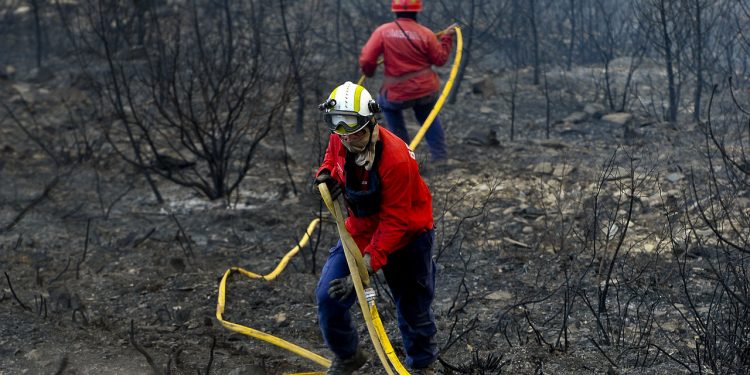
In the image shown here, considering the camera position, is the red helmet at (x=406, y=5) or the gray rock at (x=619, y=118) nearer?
the red helmet at (x=406, y=5)

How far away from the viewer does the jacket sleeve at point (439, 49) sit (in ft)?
27.5

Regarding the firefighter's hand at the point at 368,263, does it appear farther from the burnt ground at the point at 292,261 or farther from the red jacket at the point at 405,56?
the red jacket at the point at 405,56

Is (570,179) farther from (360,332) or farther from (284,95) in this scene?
(360,332)

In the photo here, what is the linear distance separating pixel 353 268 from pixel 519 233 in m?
3.44

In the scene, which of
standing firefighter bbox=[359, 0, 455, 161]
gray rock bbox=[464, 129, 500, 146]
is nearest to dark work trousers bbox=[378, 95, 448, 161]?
standing firefighter bbox=[359, 0, 455, 161]

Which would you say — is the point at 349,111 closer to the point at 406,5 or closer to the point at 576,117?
the point at 406,5

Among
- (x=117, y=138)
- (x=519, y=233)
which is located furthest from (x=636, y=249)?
(x=117, y=138)

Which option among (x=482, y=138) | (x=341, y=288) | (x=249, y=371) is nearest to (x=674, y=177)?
(x=482, y=138)

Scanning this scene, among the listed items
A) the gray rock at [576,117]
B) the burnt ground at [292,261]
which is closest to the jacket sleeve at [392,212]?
the burnt ground at [292,261]

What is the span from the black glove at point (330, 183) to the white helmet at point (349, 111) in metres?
0.24

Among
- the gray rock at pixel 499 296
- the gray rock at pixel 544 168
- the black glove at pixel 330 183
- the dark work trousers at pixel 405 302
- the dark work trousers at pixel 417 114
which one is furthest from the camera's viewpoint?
the gray rock at pixel 544 168

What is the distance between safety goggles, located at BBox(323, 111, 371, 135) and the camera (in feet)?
12.9

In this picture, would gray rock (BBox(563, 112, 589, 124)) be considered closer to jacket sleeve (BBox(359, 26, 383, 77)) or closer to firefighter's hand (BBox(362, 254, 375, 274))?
jacket sleeve (BBox(359, 26, 383, 77))

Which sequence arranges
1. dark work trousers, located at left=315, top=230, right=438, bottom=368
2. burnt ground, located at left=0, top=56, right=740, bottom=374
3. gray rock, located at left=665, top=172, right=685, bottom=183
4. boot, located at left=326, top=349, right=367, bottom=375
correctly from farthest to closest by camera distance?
gray rock, located at left=665, top=172, right=685, bottom=183 → burnt ground, located at left=0, top=56, right=740, bottom=374 → boot, located at left=326, top=349, right=367, bottom=375 → dark work trousers, located at left=315, top=230, right=438, bottom=368
